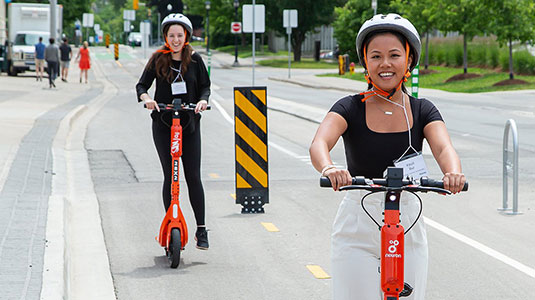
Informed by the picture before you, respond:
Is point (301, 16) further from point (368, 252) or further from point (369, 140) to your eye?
point (368, 252)

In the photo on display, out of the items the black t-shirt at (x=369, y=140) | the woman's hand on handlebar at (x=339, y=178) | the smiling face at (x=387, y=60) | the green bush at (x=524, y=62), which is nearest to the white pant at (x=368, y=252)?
the black t-shirt at (x=369, y=140)

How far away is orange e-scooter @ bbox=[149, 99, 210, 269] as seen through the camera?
7426 mm

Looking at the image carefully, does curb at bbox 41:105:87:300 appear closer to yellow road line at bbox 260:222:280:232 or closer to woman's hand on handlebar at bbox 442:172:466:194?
yellow road line at bbox 260:222:280:232

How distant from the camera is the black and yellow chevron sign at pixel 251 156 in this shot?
1000 centimetres

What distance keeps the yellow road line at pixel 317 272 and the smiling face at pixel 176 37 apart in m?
2.06

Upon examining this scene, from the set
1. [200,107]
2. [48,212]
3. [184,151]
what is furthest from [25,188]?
[200,107]

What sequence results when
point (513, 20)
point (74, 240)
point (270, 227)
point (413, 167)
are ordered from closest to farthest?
point (413, 167) → point (74, 240) → point (270, 227) → point (513, 20)

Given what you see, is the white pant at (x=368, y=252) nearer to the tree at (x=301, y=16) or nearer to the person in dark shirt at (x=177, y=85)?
the person in dark shirt at (x=177, y=85)

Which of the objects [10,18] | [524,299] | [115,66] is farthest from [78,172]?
[115,66]

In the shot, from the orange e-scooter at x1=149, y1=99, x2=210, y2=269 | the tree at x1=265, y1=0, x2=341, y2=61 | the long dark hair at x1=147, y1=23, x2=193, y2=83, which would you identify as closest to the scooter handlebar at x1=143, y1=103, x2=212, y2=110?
the orange e-scooter at x1=149, y1=99, x2=210, y2=269

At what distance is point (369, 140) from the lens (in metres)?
4.03

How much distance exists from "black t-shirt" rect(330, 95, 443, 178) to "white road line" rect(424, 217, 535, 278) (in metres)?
3.52

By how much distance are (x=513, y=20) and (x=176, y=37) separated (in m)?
31.0

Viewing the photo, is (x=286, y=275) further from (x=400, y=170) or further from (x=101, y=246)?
(x=400, y=170)
